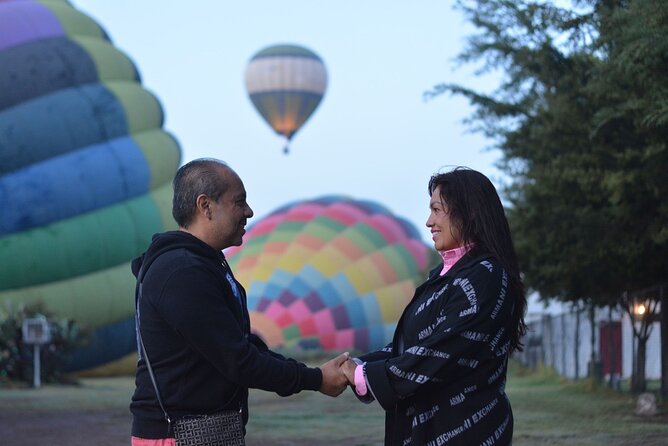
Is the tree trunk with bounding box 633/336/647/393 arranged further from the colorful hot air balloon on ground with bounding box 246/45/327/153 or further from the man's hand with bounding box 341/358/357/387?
the colorful hot air balloon on ground with bounding box 246/45/327/153

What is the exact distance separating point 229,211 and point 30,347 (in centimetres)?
2072

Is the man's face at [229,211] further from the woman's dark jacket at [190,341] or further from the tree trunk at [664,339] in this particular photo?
the tree trunk at [664,339]

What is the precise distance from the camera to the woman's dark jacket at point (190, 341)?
13.4 ft

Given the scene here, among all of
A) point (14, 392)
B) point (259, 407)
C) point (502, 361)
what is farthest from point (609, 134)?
point (14, 392)

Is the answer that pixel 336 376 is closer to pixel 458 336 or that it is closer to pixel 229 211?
pixel 458 336

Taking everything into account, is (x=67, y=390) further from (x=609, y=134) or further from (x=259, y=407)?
(x=609, y=134)

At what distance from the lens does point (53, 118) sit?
25188mm

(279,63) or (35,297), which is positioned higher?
(279,63)

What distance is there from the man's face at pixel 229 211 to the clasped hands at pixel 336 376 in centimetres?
65

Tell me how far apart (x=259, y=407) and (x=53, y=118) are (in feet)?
31.9

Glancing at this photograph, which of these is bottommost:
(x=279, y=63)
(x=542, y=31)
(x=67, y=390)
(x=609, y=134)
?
(x=67, y=390)

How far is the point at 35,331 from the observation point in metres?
23.2

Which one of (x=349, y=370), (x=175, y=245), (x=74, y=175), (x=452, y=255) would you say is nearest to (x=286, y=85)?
(x=74, y=175)

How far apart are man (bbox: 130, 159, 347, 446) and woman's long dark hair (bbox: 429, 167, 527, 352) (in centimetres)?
78
